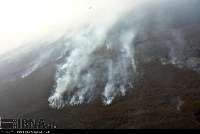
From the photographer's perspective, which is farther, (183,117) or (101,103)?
(101,103)

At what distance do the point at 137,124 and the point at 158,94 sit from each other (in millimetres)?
31465

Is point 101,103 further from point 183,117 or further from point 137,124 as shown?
point 183,117

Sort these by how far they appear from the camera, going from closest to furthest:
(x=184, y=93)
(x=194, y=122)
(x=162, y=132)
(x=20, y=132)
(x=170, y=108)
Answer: (x=162, y=132) → (x=20, y=132) → (x=194, y=122) → (x=170, y=108) → (x=184, y=93)

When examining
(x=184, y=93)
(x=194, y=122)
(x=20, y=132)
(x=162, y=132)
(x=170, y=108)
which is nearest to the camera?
(x=162, y=132)

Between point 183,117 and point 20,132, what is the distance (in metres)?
112

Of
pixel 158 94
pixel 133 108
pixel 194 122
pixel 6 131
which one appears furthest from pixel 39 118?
pixel 6 131

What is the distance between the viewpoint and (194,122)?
164m

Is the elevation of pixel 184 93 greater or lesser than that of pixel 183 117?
greater

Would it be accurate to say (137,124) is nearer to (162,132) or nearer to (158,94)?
(158,94)

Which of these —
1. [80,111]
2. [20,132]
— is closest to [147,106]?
[80,111]

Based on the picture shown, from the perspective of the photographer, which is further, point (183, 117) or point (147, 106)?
point (147, 106)

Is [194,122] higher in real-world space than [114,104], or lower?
lower

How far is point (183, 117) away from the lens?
171 m

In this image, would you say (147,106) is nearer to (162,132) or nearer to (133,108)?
(133,108)
